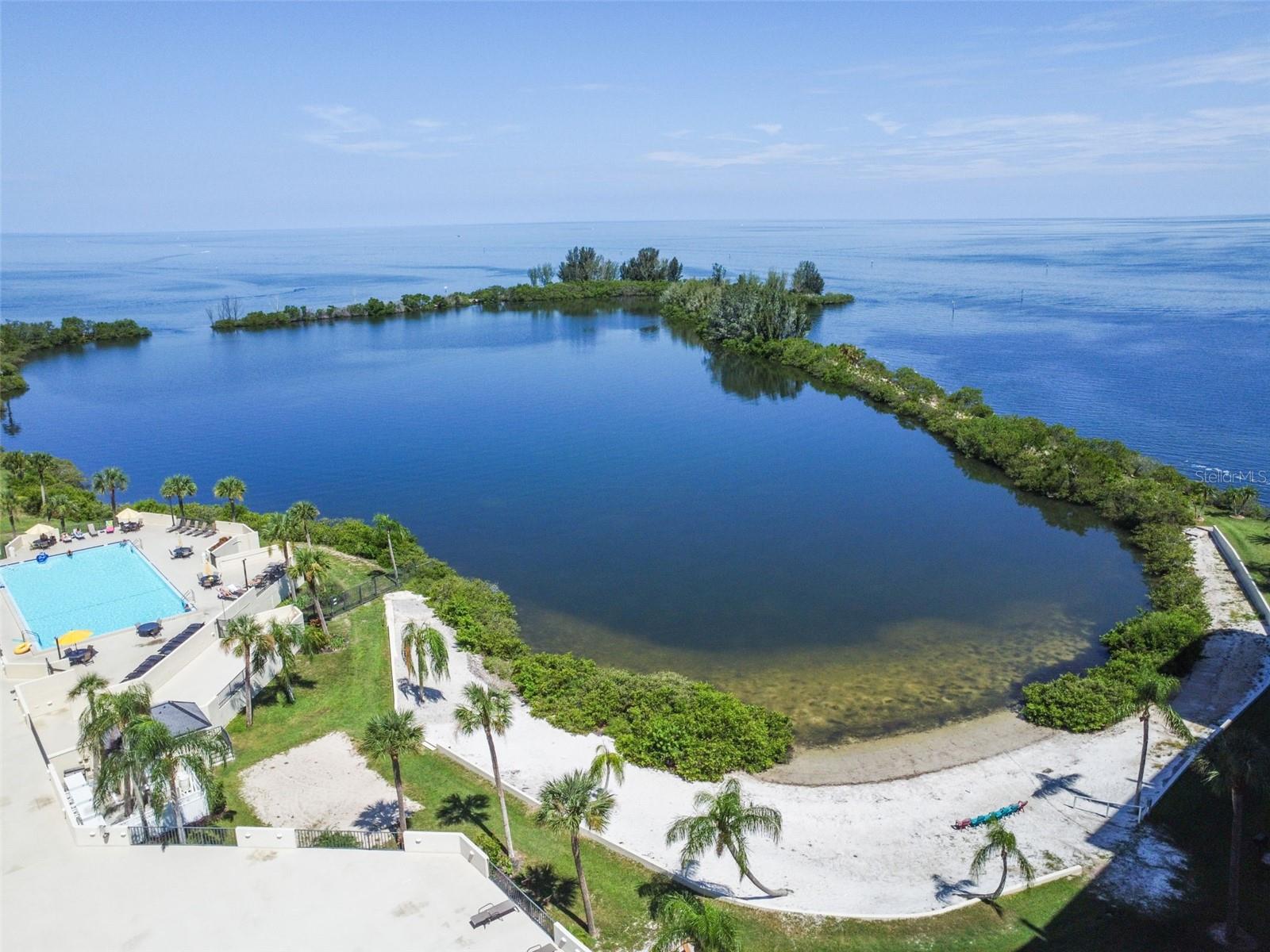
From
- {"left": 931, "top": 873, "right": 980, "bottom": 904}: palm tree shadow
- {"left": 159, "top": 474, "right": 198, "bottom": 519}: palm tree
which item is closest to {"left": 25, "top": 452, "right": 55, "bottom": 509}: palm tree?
{"left": 159, "top": 474, "right": 198, "bottom": 519}: palm tree

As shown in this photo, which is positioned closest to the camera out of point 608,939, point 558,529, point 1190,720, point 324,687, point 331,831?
point 608,939

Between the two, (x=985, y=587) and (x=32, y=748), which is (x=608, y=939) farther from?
(x=985, y=587)

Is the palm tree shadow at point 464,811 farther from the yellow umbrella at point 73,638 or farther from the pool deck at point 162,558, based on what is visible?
the yellow umbrella at point 73,638

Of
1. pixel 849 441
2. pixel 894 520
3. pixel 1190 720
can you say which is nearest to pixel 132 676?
pixel 1190 720

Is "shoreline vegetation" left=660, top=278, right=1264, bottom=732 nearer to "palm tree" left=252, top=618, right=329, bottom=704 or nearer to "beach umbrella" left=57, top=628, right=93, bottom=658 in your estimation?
"palm tree" left=252, top=618, right=329, bottom=704

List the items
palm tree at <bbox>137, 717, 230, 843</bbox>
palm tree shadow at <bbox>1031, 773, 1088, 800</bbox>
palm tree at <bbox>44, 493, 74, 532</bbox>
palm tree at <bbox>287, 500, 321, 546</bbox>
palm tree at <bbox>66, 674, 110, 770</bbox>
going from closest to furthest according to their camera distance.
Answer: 1. palm tree at <bbox>137, 717, 230, 843</bbox>
2. palm tree at <bbox>66, 674, 110, 770</bbox>
3. palm tree shadow at <bbox>1031, 773, 1088, 800</bbox>
4. palm tree at <bbox>287, 500, 321, 546</bbox>
5. palm tree at <bbox>44, 493, 74, 532</bbox>

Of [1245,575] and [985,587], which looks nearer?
[1245,575]

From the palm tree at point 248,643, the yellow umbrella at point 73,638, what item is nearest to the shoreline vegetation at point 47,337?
the yellow umbrella at point 73,638
